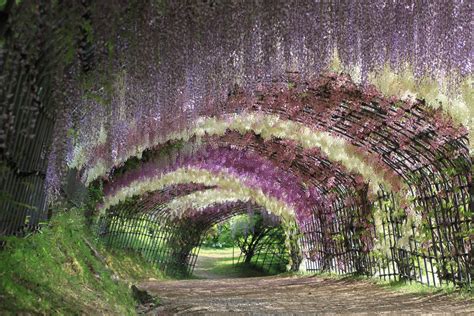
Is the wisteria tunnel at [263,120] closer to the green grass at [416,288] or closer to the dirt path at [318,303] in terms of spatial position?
the green grass at [416,288]

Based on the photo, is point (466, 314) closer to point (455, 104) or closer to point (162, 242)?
point (455, 104)

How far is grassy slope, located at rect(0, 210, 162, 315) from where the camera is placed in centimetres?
289

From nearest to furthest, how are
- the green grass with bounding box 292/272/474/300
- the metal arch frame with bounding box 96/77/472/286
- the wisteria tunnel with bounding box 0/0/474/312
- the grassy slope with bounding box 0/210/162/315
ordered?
the grassy slope with bounding box 0/210/162/315 → the wisteria tunnel with bounding box 0/0/474/312 → the green grass with bounding box 292/272/474/300 → the metal arch frame with bounding box 96/77/472/286

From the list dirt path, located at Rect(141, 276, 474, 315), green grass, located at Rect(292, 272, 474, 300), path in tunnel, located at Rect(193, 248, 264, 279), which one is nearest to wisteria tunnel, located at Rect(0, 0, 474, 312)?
green grass, located at Rect(292, 272, 474, 300)

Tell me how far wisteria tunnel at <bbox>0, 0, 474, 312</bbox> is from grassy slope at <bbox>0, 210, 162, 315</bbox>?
193 mm

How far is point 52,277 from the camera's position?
400 centimetres

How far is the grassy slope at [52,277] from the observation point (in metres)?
2.89

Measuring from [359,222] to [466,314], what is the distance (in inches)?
228

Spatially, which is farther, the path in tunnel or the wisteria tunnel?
A: the path in tunnel

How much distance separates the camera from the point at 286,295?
349 inches

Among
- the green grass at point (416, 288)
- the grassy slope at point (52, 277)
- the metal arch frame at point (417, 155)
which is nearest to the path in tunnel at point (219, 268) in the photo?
the green grass at point (416, 288)

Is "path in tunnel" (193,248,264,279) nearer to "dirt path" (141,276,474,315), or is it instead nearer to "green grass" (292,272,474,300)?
"green grass" (292,272,474,300)

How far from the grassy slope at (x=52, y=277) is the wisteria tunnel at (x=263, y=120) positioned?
193 millimetres

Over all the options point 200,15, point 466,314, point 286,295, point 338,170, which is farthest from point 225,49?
point 338,170
